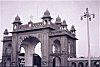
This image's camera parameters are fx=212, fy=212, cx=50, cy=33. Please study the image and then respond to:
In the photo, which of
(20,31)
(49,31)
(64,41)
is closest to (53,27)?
(49,31)

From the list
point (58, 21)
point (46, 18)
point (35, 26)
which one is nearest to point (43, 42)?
point (35, 26)

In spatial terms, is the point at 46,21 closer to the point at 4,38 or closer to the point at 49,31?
the point at 49,31

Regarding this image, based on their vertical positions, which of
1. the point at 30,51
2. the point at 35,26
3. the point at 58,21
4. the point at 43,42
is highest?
the point at 58,21

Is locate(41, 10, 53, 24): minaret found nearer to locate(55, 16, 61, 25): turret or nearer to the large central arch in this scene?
locate(55, 16, 61, 25): turret

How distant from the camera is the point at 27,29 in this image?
3747cm

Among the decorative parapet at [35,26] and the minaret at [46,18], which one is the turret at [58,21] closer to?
the decorative parapet at [35,26]

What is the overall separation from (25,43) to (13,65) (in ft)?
17.0

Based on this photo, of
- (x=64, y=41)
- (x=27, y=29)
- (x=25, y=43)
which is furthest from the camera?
(x=25, y=43)

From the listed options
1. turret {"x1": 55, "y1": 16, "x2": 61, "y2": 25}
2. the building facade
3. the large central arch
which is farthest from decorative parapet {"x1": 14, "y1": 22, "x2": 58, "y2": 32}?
the large central arch

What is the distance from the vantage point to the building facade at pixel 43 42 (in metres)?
35.0

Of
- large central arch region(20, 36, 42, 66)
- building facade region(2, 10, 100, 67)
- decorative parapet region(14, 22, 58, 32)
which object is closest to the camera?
building facade region(2, 10, 100, 67)

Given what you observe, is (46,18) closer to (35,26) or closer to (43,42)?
(35,26)

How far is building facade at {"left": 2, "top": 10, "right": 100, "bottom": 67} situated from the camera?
115 ft

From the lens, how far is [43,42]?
35.6 metres
